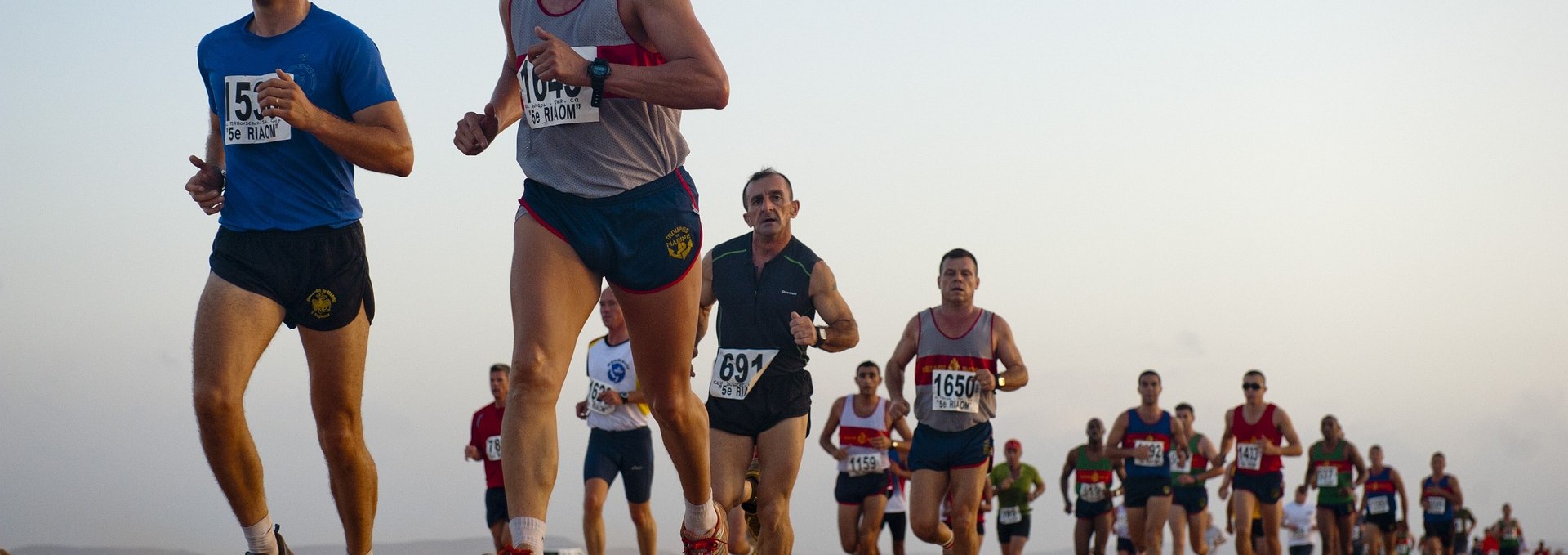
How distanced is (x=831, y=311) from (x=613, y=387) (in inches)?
171

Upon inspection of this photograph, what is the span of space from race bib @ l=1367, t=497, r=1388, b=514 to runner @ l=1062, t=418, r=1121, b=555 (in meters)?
6.79

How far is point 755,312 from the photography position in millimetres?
8211

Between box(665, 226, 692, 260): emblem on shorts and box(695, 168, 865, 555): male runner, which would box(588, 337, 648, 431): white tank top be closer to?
box(695, 168, 865, 555): male runner

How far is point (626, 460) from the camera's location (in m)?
12.0

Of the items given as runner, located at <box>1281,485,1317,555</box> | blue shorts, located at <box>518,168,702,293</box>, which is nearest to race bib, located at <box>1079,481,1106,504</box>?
runner, located at <box>1281,485,1317,555</box>

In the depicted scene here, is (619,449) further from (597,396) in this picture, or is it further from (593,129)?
(593,129)

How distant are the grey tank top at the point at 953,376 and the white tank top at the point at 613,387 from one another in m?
2.57

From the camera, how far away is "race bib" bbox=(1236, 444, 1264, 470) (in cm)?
1744

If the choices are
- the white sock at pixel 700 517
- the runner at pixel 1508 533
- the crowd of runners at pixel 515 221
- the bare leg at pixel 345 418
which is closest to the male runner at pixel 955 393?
the crowd of runners at pixel 515 221

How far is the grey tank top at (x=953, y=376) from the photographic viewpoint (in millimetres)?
9969

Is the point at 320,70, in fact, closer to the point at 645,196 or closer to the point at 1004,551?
the point at 645,196

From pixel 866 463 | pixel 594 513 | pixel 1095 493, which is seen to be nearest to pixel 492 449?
pixel 594 513

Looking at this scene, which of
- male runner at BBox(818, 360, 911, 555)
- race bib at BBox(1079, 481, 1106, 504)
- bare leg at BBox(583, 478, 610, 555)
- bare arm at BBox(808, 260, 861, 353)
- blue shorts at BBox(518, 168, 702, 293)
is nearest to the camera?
blue shorts at BBox(518, 168, 702, 293)

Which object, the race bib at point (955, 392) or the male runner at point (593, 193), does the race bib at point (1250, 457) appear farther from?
the male runner at point (593, 193)
